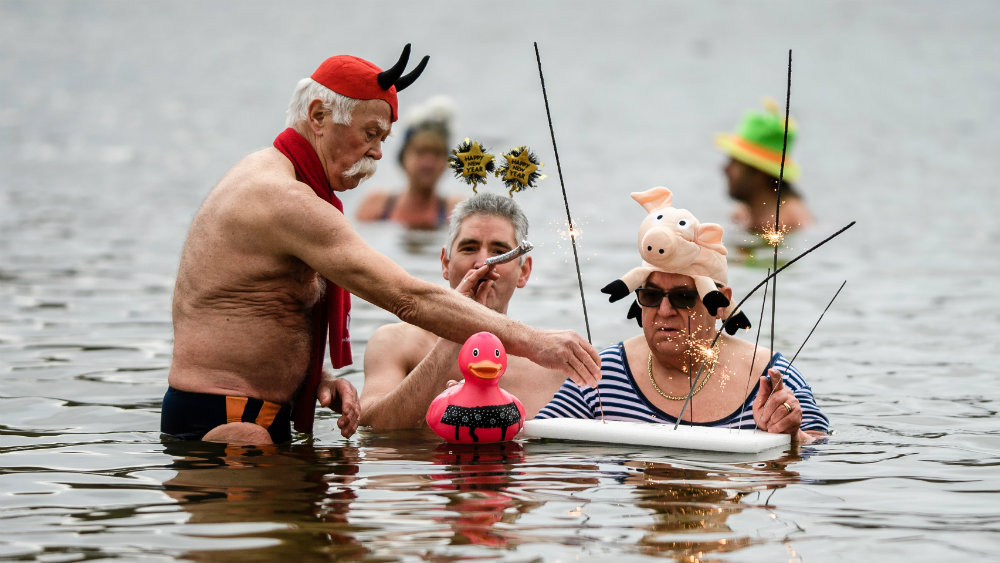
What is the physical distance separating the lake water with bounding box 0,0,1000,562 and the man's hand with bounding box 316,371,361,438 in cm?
17

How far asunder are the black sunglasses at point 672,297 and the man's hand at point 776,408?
515 millimetres

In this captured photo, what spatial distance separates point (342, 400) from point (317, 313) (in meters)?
0.47

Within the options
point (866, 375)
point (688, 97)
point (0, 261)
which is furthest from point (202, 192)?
point (688, 97)

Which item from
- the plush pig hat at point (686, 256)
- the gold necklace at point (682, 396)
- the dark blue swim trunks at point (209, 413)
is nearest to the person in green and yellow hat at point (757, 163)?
the gold necklace at point (682, 396)

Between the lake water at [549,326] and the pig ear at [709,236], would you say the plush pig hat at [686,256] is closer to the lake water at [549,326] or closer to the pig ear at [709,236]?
the pig ear at [709,236]

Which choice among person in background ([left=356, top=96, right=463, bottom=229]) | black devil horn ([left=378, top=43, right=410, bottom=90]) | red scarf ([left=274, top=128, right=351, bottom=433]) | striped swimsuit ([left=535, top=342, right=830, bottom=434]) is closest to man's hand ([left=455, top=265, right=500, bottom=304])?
red scarf ([left=274, top=128, right=351, bottom=433])

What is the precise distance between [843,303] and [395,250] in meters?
5.52

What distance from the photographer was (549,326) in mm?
11438

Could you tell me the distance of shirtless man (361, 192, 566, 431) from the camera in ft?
22.1

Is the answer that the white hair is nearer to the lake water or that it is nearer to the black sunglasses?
the lake water

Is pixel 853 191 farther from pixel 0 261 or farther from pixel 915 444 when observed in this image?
pixel 915 444

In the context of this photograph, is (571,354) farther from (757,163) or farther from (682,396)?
(757,163)

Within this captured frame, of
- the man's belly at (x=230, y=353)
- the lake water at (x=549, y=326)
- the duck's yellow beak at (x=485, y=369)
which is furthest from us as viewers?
the man's belly at (x=230, y=353)

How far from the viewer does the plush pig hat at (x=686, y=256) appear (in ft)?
19.9
